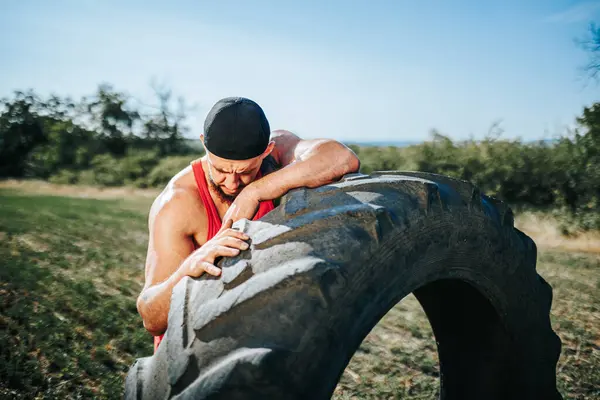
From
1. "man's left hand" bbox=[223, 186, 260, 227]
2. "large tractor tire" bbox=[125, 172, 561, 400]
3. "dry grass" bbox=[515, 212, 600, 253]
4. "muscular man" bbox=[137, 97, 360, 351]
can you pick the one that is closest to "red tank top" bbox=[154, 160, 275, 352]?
"muscular man" bbox=[137, 97, 360, 351]

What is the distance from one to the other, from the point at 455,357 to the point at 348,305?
118 cm

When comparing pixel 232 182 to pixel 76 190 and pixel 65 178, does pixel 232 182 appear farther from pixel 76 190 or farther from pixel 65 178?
pixel 65 178

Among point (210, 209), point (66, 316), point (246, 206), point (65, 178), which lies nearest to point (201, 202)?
point (210, 209)

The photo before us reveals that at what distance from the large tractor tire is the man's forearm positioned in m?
0.20

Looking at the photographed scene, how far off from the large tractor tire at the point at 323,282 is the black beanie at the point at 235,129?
1.47 ft

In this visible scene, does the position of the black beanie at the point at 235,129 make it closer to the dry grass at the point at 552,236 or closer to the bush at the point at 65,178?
the dry grass at the point at 552,236

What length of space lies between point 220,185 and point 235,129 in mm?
371

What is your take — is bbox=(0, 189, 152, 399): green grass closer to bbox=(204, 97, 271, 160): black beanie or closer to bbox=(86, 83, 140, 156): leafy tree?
bbox=(204, 97, 271, 160): black beanie

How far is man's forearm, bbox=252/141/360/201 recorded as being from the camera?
63.1 inches

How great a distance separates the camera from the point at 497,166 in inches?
441

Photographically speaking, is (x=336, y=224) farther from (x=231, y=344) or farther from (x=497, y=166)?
(x=497, y=166)

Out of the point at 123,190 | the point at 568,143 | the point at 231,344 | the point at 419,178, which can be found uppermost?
the point at 568,143

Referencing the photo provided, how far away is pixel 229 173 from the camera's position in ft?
5.89

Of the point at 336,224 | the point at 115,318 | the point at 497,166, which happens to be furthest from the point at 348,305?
the point at 497,166
